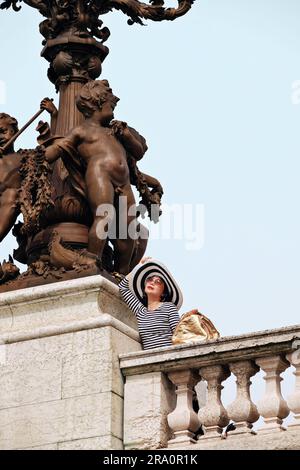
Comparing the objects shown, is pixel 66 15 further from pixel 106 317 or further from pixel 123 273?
pixel 106 317

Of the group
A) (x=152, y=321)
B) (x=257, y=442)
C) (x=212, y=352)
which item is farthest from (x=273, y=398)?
(x=152, y=321)

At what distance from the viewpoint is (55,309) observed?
47.5ft

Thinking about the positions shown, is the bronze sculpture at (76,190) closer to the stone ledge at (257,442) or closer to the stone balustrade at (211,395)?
the stone balustrade at (211,395)

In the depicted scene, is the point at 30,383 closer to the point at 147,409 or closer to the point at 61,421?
the point at 61,421

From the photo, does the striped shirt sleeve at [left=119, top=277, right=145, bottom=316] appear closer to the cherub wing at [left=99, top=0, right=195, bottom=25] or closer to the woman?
the woman

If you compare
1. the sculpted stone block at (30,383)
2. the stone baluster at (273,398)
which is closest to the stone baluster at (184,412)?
the stone baluster at (273,398)

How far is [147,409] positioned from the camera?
539 inches

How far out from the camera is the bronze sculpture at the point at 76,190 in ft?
49.5

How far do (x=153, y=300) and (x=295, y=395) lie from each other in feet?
8.19

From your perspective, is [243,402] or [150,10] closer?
[243,402]

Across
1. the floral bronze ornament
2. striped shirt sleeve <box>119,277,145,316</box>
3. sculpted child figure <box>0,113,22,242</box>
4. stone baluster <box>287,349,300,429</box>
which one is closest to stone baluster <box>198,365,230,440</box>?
stone baluster <box>287,349,300,429</box>

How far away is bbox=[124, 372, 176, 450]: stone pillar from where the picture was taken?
1353 cm
